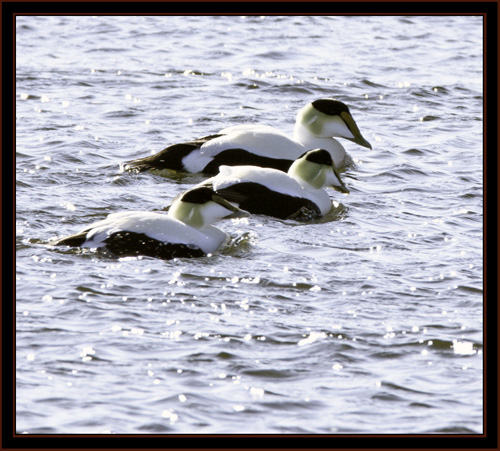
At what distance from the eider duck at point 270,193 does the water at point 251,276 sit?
12cm

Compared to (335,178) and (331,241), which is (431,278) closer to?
(331,241)

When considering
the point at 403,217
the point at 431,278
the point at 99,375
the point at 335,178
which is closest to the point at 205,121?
the point at 335,178

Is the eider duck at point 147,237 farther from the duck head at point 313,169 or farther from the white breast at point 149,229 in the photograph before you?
the duck head at point 313,169

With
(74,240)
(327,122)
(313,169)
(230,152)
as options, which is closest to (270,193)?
(313,169)

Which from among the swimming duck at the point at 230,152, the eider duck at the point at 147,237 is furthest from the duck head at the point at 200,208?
the swimming duck at the point at 230,152

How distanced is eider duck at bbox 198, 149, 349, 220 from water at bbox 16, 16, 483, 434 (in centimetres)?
12

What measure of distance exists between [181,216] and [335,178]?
1735 millimetres

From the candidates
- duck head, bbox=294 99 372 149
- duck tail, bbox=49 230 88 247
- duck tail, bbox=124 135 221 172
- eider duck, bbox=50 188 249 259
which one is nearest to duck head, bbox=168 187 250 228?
eider duck, bbox=50 188 249 259

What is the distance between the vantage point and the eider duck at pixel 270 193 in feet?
24.4

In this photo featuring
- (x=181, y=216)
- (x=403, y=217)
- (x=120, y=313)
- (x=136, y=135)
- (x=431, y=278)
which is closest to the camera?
(x=120, y=313)

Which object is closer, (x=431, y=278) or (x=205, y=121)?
(x=431, y=278)

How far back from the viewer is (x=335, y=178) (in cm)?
816

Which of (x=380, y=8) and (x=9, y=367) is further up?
(x=380, y=8)

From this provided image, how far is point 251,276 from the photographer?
626cm
